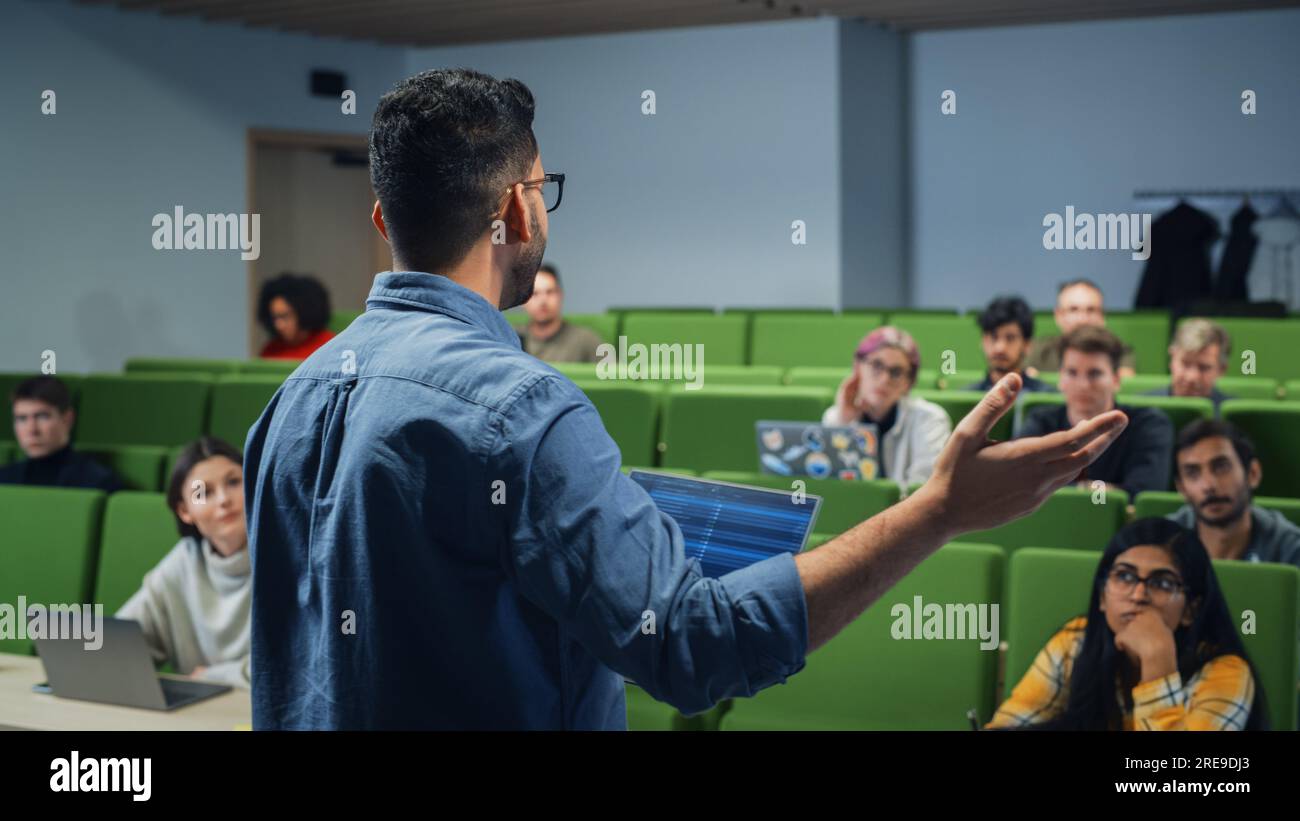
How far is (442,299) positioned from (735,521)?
31 centimetres

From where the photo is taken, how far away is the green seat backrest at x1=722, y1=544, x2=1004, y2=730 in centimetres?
265

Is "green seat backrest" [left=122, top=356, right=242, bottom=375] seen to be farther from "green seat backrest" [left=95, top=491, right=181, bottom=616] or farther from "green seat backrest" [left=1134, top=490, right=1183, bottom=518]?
"green seat backrest" [left=1134, top=490, right=1183, bottom=518]

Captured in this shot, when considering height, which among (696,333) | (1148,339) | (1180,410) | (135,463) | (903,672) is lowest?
(903,672)

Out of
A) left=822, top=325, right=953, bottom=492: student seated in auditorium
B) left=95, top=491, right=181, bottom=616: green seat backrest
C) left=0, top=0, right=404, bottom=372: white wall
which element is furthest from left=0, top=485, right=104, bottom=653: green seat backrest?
left=0, top=0, right=404, bottom=372: white wall

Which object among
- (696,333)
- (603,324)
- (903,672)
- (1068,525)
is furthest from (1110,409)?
(603,324)

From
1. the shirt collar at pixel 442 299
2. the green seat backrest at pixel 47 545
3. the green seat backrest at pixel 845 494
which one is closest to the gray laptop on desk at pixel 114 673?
the green seat backrest at pixel 47 545

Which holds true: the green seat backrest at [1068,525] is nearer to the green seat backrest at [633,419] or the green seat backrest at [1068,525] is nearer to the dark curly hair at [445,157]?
the green seat backrest at [633,419]

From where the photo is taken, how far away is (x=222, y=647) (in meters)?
2.89

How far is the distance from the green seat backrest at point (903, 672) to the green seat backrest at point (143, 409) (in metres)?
2.85

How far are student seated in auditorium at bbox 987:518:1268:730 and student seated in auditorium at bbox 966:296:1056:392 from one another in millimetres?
2688

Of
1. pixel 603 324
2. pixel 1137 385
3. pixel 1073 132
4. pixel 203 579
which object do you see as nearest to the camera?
pixel 203 579

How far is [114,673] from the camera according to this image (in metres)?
2.36

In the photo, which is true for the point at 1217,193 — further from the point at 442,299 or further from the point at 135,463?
the point at 442,299

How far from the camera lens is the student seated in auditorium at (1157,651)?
2.33m
